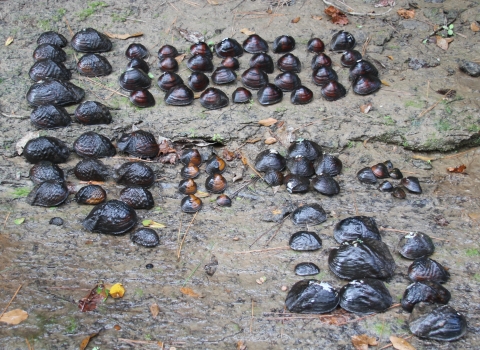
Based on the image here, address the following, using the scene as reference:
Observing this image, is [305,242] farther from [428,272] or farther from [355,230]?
[428,272]

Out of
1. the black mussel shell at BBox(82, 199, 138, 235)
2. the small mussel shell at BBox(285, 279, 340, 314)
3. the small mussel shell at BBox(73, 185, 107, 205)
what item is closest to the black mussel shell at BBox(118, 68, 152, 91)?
the small mussel shell at BBox(73, 185, 107, 205)

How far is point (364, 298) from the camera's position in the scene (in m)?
3.57

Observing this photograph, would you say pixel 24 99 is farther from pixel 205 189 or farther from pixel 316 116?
pixel 316 116

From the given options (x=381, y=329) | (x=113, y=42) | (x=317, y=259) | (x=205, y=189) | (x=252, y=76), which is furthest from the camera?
(x=113, y=42)

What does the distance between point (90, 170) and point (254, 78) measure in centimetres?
218

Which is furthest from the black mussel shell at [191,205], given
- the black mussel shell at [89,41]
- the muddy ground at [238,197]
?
the black mussel shell at [89,41]

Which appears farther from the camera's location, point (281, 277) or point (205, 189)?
point (205, 189)

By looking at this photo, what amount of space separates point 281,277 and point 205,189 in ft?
4.31

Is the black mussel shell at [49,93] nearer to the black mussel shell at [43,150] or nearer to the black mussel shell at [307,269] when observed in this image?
the black mussel shell at [43,150]

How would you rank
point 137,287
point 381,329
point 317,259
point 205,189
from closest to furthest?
point 381,329
point 137,287
point 317,259
point 205,189

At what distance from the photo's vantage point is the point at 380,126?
541 centimetres

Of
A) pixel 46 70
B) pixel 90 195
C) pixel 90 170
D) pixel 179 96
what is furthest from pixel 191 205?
pixel 46 70

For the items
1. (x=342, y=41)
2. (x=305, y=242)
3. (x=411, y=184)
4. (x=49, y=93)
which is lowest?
(x=305, y=242)

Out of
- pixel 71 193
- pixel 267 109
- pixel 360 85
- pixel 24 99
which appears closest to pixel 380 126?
pixel 360 85
